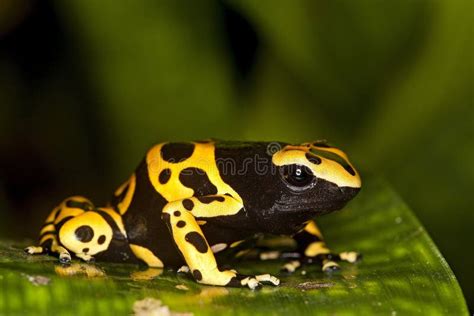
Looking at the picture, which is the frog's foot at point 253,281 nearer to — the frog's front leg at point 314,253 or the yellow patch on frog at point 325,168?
the frog's front leg at point 314,253

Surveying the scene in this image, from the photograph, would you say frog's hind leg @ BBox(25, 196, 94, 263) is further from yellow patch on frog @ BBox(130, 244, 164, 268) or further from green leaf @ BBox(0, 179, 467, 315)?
yellow patch on frog @ BBox(130, 244, 164, 268)

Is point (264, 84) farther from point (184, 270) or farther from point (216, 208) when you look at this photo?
point (184, 270)

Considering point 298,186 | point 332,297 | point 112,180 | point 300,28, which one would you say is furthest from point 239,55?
point 332,297

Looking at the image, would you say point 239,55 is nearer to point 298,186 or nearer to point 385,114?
point 385,114

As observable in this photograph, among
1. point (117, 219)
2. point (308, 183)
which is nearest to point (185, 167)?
point (117, 219)

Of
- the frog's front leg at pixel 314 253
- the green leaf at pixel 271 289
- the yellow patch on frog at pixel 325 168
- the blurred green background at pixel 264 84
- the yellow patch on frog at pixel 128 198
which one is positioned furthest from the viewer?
the blurred green background at pixel 264 84

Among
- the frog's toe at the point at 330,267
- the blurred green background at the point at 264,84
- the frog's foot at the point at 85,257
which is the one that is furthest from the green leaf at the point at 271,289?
the blurred green background at the point at 264,84

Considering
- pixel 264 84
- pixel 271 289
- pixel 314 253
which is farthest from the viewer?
pixel 264 84

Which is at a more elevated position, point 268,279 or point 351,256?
point 351,256
